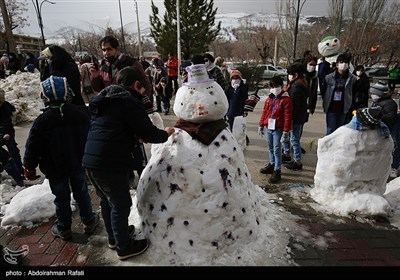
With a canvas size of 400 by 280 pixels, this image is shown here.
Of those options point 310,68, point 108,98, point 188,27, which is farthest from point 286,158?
point 188,27

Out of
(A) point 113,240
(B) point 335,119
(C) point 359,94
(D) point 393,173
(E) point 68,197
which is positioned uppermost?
(C) point 359,94

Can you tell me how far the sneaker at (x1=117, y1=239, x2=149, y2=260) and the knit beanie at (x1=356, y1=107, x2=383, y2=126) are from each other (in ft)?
9.81

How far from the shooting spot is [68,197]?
3307 millimetres

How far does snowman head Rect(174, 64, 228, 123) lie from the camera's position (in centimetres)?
285

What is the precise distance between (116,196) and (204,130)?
3.46ft

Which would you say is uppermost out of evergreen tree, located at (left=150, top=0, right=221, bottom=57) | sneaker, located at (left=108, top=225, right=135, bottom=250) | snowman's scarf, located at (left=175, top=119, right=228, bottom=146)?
evergreen tree, located at (left=150, top=0, right=221, bottom=57)

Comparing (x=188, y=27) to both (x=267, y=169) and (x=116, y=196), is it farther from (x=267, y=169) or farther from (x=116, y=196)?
(x=116, y=196)

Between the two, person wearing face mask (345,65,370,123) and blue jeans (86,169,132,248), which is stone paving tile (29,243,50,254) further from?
person wearing face mask (345,65,370,123)

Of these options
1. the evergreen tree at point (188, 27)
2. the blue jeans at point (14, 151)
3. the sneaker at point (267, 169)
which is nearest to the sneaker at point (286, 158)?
the sneaker at point (267, 169)

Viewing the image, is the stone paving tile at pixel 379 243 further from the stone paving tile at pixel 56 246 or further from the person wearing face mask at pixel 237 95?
the stone paving tile at pixel 56 246

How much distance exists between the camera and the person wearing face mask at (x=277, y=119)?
4.64 meters

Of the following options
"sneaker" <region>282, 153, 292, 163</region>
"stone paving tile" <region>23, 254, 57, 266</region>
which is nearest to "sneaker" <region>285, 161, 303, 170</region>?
"sneaker" <region>282, 153, 292, 163</region>
